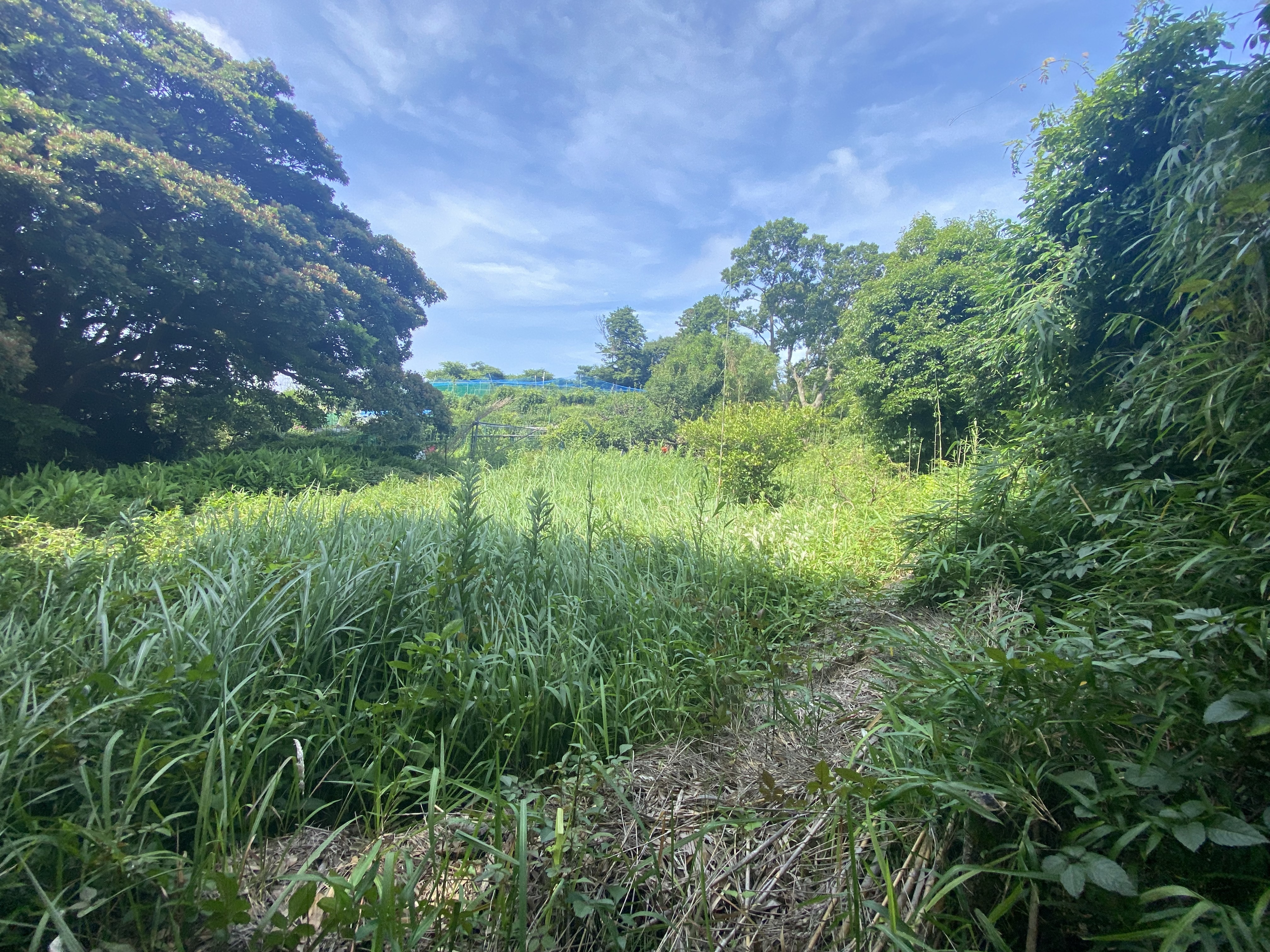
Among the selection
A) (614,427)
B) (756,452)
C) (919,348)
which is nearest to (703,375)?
(614,427)

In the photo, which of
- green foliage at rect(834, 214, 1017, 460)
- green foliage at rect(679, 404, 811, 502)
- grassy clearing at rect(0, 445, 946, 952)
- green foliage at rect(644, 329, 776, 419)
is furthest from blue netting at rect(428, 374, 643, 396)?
grassy clearing at rect(0, 445, 946, 952)

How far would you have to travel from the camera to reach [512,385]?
17328 millimetres

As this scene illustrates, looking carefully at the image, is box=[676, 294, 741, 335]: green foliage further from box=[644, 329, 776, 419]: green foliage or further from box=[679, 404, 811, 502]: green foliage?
box=[679, 404, 811, 502]: green foliage

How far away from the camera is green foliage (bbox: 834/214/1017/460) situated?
222 inches

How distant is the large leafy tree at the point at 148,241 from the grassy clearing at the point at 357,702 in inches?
219

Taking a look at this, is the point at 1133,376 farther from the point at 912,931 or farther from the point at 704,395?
the point at 704,395

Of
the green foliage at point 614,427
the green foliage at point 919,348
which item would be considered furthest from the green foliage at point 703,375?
the green foliage at point 919,348

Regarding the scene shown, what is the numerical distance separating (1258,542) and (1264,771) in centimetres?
69

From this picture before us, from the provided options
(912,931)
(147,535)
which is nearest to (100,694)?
(912,931)

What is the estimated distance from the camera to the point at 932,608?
2102mm

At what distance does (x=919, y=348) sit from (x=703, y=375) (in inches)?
281

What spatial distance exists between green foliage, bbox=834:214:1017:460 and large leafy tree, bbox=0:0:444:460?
8.10 m

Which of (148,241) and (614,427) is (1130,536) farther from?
(148,241)

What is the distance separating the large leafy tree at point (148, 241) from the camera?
18.1ft
